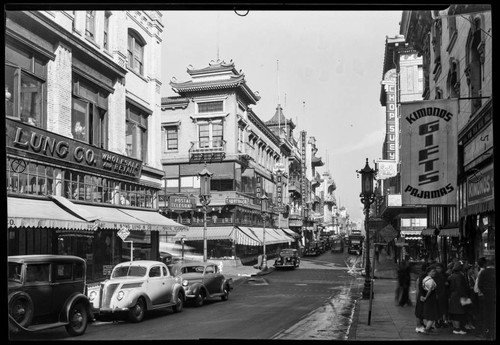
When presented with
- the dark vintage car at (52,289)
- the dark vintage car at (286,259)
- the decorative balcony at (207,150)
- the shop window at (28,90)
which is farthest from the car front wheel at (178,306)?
the dark vintage car at (286,259)

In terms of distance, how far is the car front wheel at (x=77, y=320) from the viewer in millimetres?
11205

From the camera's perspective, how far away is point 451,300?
10672mm

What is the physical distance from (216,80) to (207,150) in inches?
96.1

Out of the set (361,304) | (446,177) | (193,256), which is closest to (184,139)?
(446,177)

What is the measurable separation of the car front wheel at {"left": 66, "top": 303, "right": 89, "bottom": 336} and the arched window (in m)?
6.08

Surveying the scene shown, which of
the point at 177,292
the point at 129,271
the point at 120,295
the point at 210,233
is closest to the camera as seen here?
the point at 120,295

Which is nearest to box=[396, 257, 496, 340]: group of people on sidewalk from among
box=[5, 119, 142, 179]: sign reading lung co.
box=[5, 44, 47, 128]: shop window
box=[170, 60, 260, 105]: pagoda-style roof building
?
box=[170, 60, 260, 105]: pagoda-style roof building

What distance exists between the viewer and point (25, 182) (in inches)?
472

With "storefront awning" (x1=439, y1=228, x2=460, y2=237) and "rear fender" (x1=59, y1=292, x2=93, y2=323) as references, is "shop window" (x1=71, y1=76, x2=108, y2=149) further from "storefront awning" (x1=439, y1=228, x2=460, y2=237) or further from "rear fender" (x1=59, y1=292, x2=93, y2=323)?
"storefront awning" (x1=439, y1=228, x2=460, y2=237)

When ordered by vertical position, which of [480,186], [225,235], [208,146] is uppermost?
[208,146]

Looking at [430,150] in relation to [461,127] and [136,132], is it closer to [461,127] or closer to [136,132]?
[461,127]

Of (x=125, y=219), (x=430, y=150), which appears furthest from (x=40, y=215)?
(x=430, y=150)

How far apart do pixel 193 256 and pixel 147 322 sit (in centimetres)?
1051

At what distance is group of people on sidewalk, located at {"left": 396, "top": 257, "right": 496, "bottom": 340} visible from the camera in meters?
8.11
